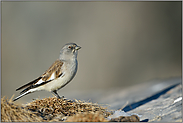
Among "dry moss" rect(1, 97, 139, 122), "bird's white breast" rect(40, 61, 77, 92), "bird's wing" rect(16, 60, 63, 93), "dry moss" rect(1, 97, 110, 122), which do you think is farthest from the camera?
"bird's white breast" rect(40, 61, 77, 92)

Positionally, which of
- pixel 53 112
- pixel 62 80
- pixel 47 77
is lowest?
pixel 53 112

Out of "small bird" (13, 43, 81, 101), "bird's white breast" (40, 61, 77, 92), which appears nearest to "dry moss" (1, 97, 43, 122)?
"small bird" (13, 43, 81, 101)

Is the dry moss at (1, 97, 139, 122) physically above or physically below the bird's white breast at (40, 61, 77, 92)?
below

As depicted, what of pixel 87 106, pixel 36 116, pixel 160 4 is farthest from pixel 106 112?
pixel 160 4

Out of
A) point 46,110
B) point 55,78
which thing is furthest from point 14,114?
point 55,78

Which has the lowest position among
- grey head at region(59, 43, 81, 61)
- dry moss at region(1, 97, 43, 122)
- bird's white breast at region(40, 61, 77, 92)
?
dry moss at region(1, 97, 43, 122)

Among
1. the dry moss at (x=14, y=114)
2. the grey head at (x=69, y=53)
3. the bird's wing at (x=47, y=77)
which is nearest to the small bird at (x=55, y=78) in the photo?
the bird's wing at (x=47, y=77)

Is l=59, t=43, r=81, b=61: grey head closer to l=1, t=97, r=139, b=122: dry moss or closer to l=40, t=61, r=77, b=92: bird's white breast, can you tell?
l=40, t=61, r=77, b=92: bird's white breast

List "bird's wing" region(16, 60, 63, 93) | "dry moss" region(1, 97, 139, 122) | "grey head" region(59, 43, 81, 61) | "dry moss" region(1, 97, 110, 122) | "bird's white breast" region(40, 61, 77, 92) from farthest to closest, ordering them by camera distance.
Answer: "grey head" region(59, 43, 81, 61) < "bird's white breast" region(40, 61, 77, 92) < "bird's wing" region(16, 60, 63, 93) < "dry moss" region(1, 97, 110, 122) < "dry moss" region(1, 97, 139, 122)

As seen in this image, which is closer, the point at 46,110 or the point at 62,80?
the point at 46,110

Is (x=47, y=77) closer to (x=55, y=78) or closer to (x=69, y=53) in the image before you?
(x=55, y=78)

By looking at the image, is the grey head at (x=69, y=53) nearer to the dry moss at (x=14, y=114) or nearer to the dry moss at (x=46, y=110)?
the dry moss at (x=46, y=110)

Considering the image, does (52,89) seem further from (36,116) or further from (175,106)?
(175,106)
